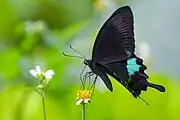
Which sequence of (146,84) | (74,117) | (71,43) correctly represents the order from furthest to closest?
(71,43)
(74,117)
(146,84)

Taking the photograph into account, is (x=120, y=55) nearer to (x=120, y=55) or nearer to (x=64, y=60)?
(x=120, y=55)

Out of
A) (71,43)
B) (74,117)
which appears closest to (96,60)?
(74,117)

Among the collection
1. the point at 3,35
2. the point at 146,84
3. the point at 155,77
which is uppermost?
the point at 3,35

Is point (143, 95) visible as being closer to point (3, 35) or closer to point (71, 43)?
point (71, 43)

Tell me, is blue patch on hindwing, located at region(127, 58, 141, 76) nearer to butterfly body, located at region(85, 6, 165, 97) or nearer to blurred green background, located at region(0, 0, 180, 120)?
butterfly body, located at region(85, 6, 165, 97)

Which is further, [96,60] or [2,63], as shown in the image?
[2,63]

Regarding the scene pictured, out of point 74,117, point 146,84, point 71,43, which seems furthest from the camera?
point 71,43

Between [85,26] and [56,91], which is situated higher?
[85,26]
